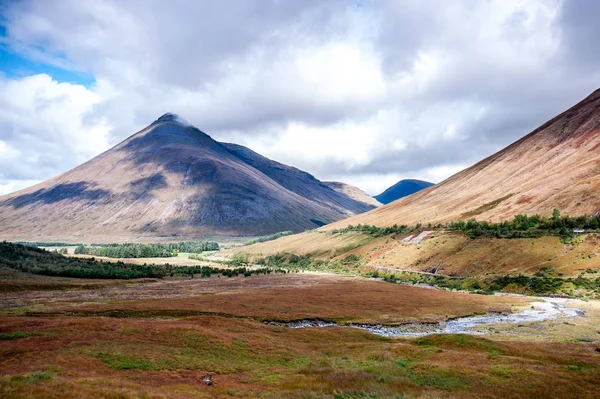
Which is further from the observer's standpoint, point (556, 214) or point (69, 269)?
point (556, 214)

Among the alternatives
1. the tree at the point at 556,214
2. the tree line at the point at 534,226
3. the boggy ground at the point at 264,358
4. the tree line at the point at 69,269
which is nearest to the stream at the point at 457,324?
the boggy ground at the point at 264,358

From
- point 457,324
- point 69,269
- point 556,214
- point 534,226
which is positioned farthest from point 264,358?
point 556,214

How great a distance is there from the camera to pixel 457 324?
65.8m

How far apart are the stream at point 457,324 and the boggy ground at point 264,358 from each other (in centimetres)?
280

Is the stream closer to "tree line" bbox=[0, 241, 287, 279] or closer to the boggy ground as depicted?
the boggy ground

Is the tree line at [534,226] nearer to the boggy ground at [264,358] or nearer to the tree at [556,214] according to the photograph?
the tree at [556,214]

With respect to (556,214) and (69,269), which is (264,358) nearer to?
(69,269)

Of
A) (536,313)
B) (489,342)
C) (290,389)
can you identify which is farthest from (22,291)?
(536,313)

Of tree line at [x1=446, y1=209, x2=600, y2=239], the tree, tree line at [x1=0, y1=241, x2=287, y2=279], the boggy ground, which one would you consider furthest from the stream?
tree line at [x1=0, y1=241, x2=287, y2=279]

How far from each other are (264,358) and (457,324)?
3907 centimetres

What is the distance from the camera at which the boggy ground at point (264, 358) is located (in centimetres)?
2591

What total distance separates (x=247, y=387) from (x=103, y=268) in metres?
127

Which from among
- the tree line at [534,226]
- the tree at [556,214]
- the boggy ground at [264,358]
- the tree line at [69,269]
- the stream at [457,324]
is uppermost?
the tree at [556,214]

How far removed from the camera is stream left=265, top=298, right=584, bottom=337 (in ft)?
198
